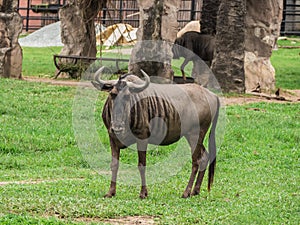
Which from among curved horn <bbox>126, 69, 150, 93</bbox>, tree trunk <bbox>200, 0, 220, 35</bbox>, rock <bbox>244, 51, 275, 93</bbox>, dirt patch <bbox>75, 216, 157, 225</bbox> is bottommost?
rock <bbox>244, 51, 275, 93</bbox>

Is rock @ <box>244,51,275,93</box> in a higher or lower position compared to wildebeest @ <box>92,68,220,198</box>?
lower

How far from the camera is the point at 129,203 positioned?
8383 millimetres

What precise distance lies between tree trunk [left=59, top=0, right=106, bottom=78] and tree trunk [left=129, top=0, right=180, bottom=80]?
370 cm

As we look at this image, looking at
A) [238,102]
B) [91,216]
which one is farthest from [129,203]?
[238,102]

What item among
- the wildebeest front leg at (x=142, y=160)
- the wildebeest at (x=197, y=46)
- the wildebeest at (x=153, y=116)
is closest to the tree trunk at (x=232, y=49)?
the wildebeest at (x=197, y=46)

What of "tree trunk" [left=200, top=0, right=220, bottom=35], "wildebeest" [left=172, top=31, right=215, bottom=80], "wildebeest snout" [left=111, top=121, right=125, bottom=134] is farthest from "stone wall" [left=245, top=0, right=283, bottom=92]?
"wildebeest snout" [left=111, top=121, right=125, bottom=134]

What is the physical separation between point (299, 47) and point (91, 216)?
Result: 25.1 m

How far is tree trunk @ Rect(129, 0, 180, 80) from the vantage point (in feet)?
55.2

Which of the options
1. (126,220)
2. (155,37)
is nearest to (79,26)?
(155,37)

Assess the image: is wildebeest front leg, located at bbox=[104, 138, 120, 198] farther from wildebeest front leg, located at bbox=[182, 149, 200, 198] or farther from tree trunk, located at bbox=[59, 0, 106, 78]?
tree trunk, located at bbox=[59, 0, 106, 78]

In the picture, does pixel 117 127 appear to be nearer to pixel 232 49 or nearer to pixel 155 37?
pixel 155 37

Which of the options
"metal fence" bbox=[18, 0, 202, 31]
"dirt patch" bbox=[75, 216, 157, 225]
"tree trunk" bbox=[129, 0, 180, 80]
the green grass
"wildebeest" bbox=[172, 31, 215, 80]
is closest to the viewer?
"dirt patch" bbox=[75, 216, 157, 225]

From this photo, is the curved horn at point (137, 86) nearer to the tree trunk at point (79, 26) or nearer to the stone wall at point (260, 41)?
the stone wall at point (260, 41)

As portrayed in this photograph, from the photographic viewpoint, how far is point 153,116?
882 cm
